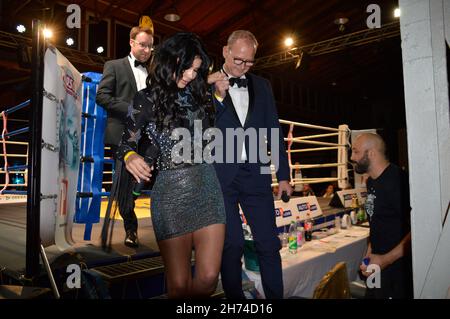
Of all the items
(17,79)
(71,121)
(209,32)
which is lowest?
(71,121)

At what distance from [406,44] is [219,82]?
3.14ft

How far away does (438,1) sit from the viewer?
1381 millimetres

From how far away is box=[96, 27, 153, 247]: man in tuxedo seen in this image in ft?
8.41

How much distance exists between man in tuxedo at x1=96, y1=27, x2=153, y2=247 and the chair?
1419 millimetres

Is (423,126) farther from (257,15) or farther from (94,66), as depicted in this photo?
(257,15)

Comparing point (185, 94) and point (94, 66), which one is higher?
point (94, 66)

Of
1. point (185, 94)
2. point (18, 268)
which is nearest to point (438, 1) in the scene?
point (185, 94)

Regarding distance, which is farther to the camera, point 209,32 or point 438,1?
point 209,32

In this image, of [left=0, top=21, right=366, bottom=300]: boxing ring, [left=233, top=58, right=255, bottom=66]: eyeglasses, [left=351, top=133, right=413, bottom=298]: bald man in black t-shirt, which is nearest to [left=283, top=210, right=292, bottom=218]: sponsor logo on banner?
[left=351, top=133, right=413, bottom=298]: bald man in black t-shirt

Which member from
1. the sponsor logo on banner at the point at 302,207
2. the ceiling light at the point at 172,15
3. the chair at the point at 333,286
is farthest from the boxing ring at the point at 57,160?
the ceiling light at the point at 172,15

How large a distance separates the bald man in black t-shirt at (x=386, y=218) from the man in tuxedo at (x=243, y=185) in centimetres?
78

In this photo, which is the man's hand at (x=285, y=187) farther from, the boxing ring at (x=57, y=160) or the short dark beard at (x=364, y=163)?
the boxing ring at (x=57, y=160)

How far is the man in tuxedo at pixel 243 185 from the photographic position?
207 cm

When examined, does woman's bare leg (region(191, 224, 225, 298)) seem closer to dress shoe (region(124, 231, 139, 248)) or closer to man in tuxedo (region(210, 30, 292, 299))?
man in tuxedo (region(210, 30, 292, 299))
